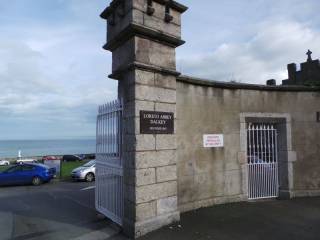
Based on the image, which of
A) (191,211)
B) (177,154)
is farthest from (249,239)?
(177,154)

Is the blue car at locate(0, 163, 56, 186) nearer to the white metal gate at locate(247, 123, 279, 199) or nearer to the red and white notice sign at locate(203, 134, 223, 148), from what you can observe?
the red and white notice sign at locate(203, 134, 223, 148)

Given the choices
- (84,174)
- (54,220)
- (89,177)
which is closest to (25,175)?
(84,174)

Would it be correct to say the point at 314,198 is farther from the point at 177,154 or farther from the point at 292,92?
the point at 177,154

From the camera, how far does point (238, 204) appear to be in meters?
8.80

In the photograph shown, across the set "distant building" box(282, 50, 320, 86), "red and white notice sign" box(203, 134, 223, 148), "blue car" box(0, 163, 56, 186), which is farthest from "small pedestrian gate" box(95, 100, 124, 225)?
"distant building" box(282, 50, 320, 86)

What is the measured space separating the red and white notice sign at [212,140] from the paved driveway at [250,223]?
164cm

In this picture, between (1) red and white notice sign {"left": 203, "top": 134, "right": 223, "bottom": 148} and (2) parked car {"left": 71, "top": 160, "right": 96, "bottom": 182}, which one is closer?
(1) red and white notice sign {"left": 203, "top": 134, "right": 223, "bottom": 148}

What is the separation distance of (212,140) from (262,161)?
2.02 meters

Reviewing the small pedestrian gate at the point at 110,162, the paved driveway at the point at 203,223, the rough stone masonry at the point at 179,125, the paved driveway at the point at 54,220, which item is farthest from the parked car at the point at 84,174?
the rough stone masonry at the point at 179,125

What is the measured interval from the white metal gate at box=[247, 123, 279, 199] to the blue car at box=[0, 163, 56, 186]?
14.2 metres

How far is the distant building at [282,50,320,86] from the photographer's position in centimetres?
2976

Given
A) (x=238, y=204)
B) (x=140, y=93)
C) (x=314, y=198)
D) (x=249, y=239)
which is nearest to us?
(x=249, y=239)

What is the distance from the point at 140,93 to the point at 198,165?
2882 mm

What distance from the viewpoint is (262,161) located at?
9.70 metres
